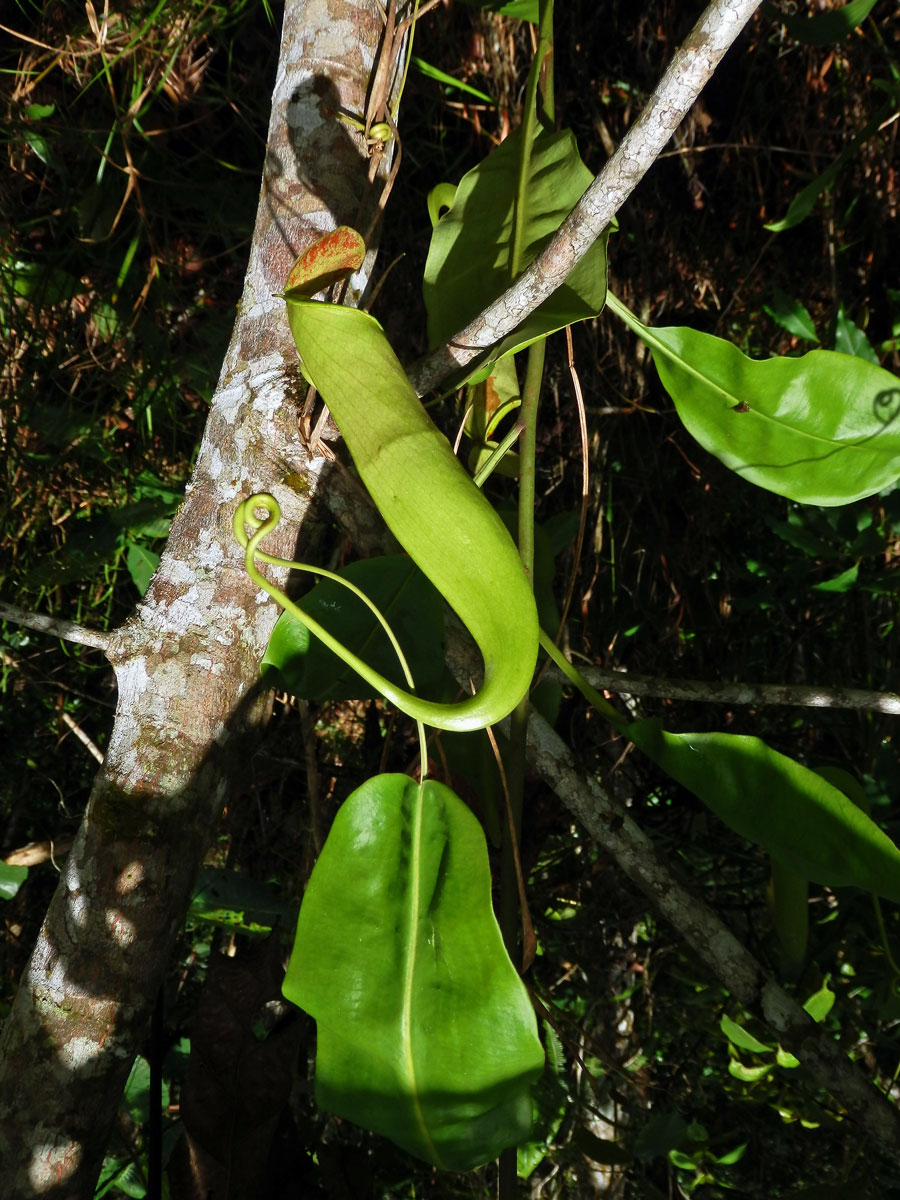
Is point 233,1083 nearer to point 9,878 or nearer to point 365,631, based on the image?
point 9,878

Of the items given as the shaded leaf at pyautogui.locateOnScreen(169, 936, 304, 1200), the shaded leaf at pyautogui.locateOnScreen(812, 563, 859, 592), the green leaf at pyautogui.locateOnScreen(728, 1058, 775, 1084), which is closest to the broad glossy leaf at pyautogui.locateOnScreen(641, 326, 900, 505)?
the shaded leaf at pyautogui.locateOnScreen(812, 563, 859, 592)

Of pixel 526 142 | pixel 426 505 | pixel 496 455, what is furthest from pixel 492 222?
pixel 426 505

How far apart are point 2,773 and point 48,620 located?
2.10ft

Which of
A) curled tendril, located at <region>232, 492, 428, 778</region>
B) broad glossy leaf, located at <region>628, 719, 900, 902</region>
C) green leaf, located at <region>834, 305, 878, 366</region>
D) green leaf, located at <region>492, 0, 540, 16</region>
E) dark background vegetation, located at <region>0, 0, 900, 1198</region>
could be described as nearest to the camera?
curled tendril, located at <region>232, 492, 428, 778</region>

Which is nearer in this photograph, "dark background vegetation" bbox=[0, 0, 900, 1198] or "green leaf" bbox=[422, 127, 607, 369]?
"green leaf" bbox=[422, 127, 607, 369]

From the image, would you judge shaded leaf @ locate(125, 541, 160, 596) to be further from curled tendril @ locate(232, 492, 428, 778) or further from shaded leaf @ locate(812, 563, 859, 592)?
shaded leaf @ locate(812, 563, 859, 592)

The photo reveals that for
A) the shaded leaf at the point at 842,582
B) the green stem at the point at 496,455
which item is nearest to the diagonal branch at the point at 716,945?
the green stem at the point at 496,455

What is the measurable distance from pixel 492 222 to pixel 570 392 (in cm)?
43

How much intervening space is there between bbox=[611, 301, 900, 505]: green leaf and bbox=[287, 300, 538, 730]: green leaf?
211 millimetres

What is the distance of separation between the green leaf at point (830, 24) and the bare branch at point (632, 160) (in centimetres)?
35

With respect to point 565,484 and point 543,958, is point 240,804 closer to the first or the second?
point 543,958

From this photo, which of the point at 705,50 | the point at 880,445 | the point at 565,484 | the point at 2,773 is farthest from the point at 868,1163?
the point at 2,773

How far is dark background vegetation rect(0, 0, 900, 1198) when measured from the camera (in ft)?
2.94

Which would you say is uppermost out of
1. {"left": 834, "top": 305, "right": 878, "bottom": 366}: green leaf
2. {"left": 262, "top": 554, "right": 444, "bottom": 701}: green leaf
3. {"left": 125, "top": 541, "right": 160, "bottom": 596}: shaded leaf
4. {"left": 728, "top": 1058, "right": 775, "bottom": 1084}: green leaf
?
{"left": 834, "top": 305, "right": 878, "bottom": 366}: green leaf
